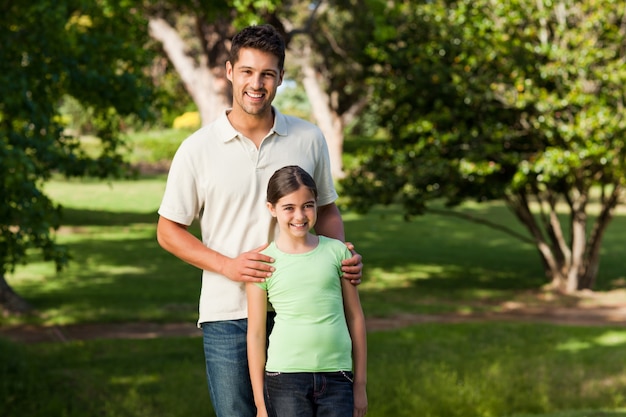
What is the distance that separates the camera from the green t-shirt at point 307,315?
3742mm

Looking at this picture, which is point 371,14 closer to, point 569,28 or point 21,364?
point 569,28

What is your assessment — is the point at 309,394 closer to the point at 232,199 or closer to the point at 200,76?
the point at 232,199

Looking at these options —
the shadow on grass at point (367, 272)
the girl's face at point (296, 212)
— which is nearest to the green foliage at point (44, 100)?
the shadow on grass at point (367, 272)

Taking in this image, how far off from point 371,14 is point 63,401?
1103cm

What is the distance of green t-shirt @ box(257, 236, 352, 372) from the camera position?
3.74 meters

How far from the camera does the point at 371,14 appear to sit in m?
19.4

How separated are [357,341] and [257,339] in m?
0.39

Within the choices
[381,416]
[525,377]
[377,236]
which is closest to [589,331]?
[525,377]

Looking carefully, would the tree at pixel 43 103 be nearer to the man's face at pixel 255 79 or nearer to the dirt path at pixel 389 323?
the dirt path at pixel 389 323

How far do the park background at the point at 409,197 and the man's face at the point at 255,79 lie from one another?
17.9ft

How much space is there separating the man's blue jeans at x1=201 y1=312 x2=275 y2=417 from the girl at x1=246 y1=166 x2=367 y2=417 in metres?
0.11

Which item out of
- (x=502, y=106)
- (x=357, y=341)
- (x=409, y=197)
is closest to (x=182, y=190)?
(x=357, y=341)

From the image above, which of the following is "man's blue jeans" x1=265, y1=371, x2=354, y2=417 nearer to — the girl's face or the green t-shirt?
the green t-shirt

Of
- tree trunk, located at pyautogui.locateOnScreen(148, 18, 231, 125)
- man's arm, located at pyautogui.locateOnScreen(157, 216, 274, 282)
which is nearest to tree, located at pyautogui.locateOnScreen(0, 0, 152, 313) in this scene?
man's arm, located at pyautogui.locateOnScreen(157, 216, 274, 282)
